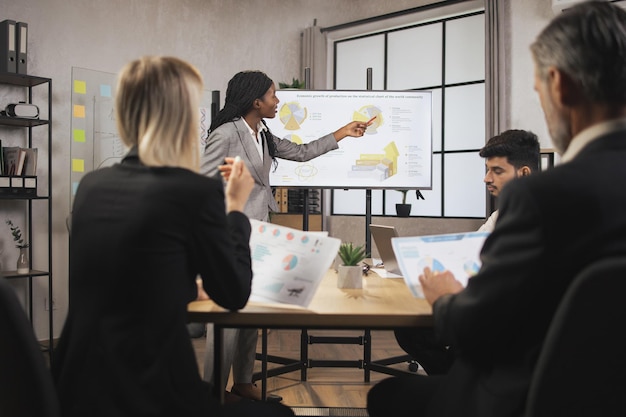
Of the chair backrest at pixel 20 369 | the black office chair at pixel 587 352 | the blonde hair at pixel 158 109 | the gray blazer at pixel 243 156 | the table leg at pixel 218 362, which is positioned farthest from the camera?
the gray blazer at pixel 243 156

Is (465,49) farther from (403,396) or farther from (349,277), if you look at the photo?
(403,396)

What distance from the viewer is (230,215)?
1411mm

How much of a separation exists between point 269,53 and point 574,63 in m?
4.94

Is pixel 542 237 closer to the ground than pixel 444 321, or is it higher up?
higher up

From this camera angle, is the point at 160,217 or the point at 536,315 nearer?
the point at 536,315

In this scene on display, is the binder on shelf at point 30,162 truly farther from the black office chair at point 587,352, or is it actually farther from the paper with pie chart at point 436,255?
the black office chair at point 587,352

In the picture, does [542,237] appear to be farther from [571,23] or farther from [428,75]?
[428,75]

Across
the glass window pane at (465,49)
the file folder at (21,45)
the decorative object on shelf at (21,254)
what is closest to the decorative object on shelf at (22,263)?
the decorative object on shelf at (21,254)

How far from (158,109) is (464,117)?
436 centimetres

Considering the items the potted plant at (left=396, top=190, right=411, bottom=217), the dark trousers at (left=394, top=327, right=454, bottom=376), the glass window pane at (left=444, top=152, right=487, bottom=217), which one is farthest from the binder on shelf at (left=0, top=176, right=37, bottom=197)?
the glass window pane at (left=444, top=152, right=487, bottom=217)

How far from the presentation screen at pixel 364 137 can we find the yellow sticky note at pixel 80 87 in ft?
5.00

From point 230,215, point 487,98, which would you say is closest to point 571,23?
point 230,215

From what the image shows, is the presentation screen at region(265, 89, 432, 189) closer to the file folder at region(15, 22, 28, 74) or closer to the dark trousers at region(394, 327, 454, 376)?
the file folder at region(15, 22, 28, 74)

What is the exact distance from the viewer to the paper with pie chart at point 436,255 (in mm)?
1416
